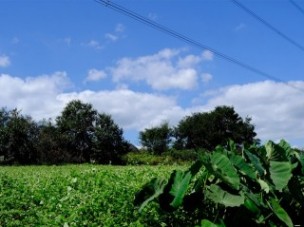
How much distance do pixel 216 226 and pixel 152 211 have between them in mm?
615

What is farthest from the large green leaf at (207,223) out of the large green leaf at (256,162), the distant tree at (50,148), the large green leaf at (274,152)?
the distant tree at (50,148)

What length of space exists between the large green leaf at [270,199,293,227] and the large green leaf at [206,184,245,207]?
0.40 metres

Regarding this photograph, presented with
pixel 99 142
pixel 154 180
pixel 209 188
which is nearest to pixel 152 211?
pixel 154 180

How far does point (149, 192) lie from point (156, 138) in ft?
211

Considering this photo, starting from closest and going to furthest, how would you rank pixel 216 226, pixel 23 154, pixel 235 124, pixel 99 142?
pixel 216 226 < pixel 23 154 < pixel 99 142 < pixel 235 124

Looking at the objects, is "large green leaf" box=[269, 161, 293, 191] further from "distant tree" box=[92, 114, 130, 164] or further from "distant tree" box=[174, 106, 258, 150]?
"distant tree" box=[174, 106, 258, 150]

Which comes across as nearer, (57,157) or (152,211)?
(152,211)

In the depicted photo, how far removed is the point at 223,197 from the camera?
476cm

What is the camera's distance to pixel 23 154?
1832 inches

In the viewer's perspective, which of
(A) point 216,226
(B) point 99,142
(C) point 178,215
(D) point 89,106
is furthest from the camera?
(D) point 89,106

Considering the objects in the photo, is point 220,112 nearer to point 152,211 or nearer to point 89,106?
point 89,106

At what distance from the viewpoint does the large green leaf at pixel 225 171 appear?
4797 mm

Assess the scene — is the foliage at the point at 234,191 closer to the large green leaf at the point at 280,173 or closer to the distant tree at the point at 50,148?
the large green leaf at the point at 280,173

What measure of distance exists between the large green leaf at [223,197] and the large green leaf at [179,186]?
25 cm
